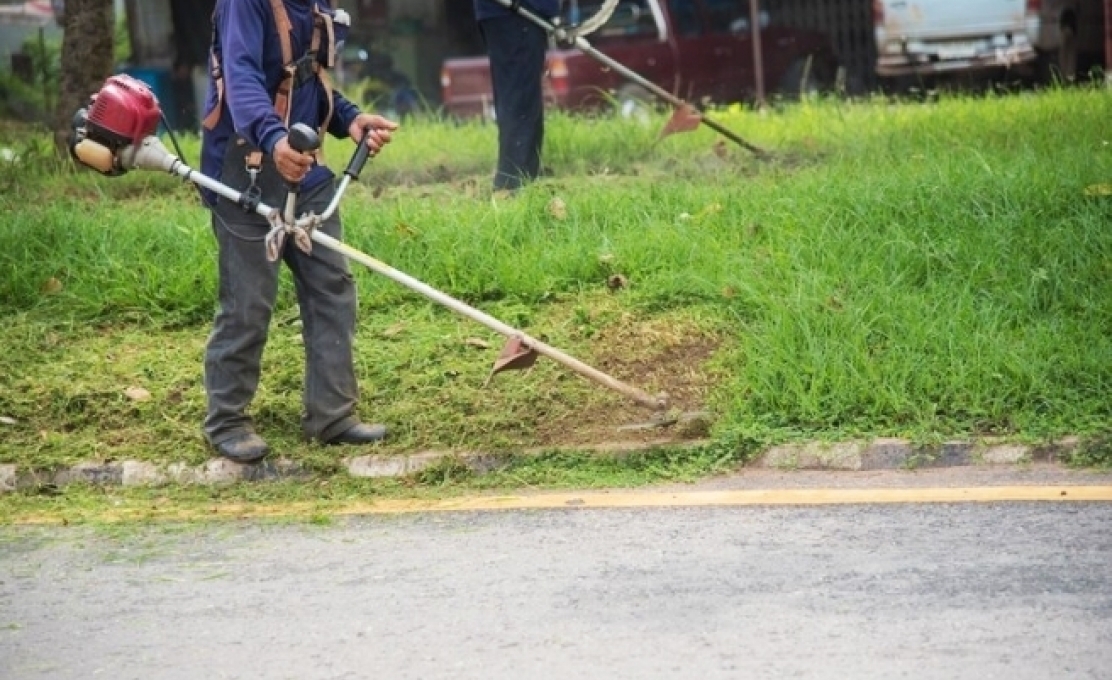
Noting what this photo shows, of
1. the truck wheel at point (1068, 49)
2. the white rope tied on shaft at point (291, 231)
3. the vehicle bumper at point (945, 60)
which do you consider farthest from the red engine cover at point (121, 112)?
the truck wheel at point (1068, 49)

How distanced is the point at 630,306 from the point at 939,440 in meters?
1.57

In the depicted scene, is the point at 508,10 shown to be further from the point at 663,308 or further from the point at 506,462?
the point at 506,462

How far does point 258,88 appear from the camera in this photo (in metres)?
6.10

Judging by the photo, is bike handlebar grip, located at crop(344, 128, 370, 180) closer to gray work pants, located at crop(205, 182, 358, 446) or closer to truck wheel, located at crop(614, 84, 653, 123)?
gray work pants, located at crop(205, 182, 358, 446)

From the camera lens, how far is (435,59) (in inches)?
751

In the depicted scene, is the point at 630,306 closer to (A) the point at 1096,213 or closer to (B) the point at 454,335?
(B) the point at 454,335

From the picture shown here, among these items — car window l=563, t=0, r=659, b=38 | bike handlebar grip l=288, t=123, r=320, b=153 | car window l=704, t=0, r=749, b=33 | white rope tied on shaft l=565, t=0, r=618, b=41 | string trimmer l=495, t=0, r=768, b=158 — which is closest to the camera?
bike handlebar grip l=288, t=123, r=320, b=153

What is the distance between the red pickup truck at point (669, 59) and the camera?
1570 centimetres

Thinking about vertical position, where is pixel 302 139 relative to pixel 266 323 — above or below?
above

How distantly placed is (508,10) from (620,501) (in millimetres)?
4031

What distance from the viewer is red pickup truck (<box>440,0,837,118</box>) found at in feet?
51.5

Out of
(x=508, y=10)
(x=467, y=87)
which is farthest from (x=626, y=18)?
(x=508, y=10)

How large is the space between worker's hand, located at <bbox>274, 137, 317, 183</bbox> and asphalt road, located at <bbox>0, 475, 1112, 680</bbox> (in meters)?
1.09

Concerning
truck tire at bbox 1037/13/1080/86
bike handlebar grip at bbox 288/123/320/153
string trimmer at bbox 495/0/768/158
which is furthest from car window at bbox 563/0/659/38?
bike handlebar grip at bbox 288/123/320/153
